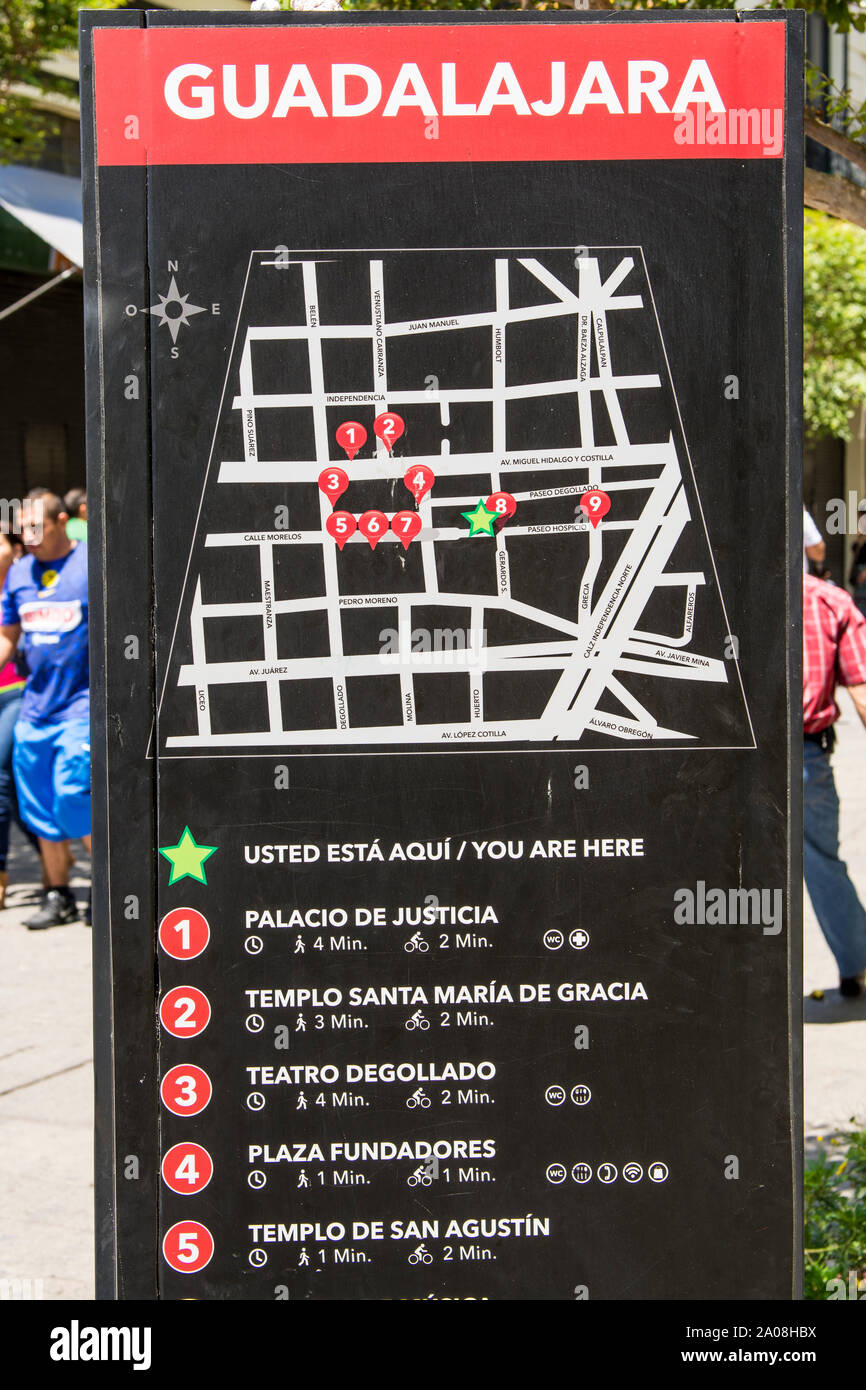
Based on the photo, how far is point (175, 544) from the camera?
2324 millimetres

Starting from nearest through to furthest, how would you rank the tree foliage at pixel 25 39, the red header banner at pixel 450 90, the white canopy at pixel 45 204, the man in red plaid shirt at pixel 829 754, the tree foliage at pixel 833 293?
the red header banner at pixel 450 90
the man in red plaid shirt at pixel 829 754
the tree foliage at pixel 25 39
the white canopy at pixel 45 204
the tree foliage at pixel 833 293

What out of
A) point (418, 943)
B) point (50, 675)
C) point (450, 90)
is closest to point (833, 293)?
point (50, 675)

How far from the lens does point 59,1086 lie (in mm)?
5562

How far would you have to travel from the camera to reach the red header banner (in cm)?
229

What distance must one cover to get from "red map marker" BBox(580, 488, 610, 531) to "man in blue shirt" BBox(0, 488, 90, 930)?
5446mm

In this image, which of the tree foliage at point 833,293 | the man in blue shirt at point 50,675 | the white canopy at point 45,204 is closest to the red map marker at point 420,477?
the man in blue shirt at point 50,675

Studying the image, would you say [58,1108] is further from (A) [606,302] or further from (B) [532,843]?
(A) [606,302]

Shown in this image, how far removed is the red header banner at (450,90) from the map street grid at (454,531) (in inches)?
7.3

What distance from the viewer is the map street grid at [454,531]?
2311 mm

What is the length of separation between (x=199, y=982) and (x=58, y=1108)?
3.36 metres

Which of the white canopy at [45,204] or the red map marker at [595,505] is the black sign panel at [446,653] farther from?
the white canopy at [45,204]

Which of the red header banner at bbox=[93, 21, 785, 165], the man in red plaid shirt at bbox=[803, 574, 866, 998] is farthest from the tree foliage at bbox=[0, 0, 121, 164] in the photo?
the red header banner at bbox=[93, 21, 785, 165]

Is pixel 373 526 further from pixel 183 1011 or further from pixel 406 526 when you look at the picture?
pixel 183 1011
